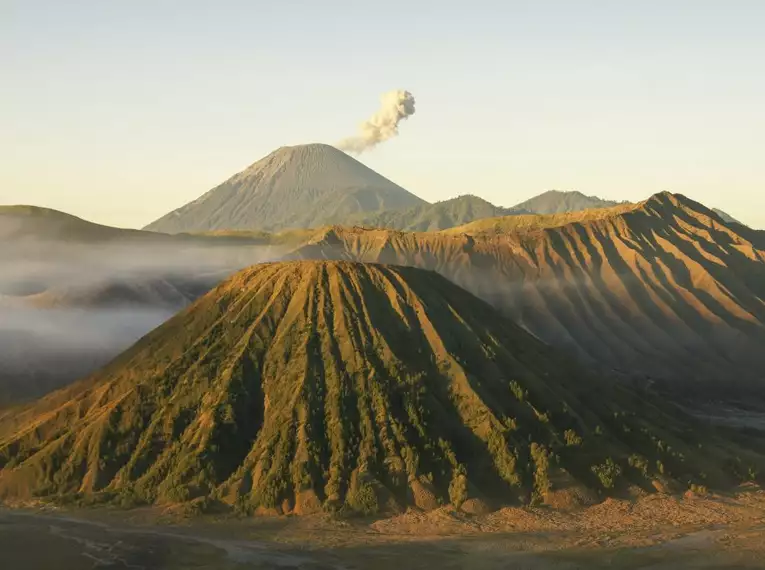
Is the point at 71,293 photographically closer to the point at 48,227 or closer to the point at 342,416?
the point at 48,227

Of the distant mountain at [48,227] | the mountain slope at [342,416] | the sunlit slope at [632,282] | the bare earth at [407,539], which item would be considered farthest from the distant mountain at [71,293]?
the bare earth at [407,539]

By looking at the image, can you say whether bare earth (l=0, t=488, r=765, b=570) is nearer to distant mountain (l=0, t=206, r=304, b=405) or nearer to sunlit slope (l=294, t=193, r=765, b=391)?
distant mountain (l=0, t=206, r=304, b=405)

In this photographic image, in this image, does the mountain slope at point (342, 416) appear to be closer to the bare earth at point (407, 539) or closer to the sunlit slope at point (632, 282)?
the bare earth at point (407, 539)

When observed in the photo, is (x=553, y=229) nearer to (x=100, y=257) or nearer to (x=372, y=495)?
(x=100, y=257)

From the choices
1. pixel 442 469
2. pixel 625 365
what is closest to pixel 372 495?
pixel 442 469

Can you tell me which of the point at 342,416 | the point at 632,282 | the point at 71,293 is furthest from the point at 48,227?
the point at 342,416
